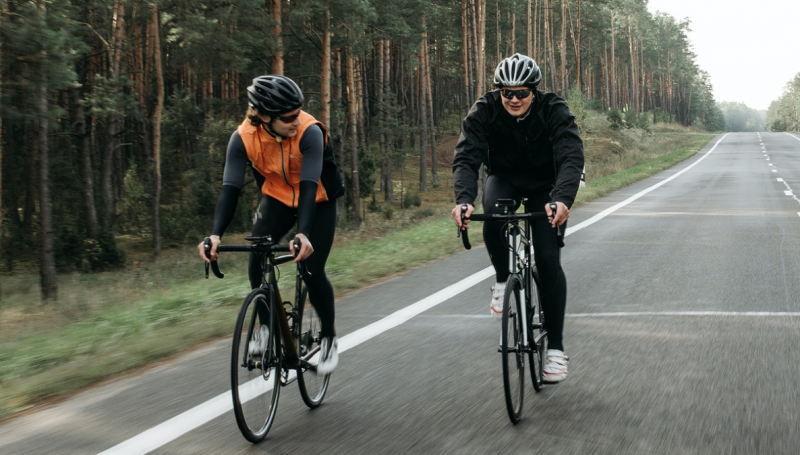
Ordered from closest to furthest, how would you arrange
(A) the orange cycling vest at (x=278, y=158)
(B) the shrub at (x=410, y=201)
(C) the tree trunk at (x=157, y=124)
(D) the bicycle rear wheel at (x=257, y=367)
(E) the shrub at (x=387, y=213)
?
(D) the bicycle rear wheel at (x=257, y=367)
(A) the orange cycling vest at (x=278, y=158)
(C) the tree trunk at (x=157, y=124)
(E) the shrub at (x=387, y=213)
(B) the shrub at (x=410, y=201)

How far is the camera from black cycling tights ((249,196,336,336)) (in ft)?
12.9

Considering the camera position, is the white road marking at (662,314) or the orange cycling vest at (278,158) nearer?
the orange cycling vest at (278,158)

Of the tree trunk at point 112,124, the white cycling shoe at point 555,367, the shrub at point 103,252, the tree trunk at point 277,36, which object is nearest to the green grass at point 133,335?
the white cycling shoe at point 555,367

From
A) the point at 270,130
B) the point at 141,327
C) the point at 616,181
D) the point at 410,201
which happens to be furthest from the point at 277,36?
the point at 270,130

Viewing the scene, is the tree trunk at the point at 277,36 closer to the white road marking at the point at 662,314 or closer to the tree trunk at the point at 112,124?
the tree trunk at the point at 112,124

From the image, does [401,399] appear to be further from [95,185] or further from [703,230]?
[95,185]

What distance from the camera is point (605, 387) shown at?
13.9ft

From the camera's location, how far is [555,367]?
13.5 ft

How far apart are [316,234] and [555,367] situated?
161cm

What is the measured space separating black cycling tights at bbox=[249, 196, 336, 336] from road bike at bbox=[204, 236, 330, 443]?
131mm

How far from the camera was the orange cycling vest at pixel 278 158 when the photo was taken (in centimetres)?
380

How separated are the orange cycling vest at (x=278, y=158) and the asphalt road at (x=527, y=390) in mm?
1275

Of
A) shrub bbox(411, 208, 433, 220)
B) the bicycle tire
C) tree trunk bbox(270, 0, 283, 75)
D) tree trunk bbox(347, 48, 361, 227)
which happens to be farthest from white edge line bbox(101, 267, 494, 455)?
shrub bbox(411, 208, 433, 220)

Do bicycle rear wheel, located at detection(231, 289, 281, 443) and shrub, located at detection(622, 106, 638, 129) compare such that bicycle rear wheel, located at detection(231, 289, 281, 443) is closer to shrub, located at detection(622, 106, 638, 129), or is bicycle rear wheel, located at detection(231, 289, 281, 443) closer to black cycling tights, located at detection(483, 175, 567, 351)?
black cycling tights, located at detection(483, 175, 567, 351)
